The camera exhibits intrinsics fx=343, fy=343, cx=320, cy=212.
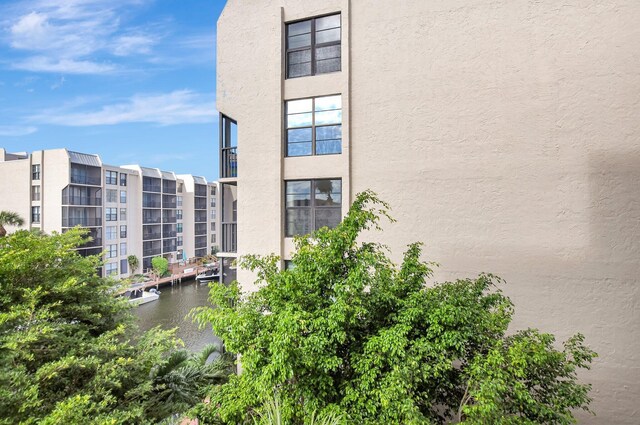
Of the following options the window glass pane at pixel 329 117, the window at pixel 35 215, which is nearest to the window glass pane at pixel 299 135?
the window glass pane at pixel 329 117

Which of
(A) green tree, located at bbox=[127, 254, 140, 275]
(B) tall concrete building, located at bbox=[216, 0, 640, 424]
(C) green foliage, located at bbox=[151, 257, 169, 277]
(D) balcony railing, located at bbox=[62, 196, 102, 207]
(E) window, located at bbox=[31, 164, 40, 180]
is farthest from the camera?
(C) green foliage, located at bbox=[151, 257, 169, 277]

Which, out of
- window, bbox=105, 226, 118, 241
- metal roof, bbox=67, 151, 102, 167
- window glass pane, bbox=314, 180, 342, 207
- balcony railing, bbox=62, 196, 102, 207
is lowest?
window, bbox=105, 226, 118, 241

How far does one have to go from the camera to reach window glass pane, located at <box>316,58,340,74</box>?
749 centimetres

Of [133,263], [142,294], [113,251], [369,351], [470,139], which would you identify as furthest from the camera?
[133,263]

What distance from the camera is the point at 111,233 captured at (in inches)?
1398

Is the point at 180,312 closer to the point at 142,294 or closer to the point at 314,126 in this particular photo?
the point at 142,294

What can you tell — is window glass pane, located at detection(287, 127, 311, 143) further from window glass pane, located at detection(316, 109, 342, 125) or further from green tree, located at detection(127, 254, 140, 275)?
green tree, located at detection(127, 254, 140, 275)

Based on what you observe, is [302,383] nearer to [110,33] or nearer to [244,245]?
[244,245]

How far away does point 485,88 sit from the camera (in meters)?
6.55

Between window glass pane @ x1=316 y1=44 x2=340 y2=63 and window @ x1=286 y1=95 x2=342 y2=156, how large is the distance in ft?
2.95

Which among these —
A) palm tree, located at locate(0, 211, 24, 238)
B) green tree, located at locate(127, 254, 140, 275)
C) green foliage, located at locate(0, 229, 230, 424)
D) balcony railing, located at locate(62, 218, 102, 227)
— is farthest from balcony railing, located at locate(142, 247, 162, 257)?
green foliage, located at locate(0, 229, 230, 424)

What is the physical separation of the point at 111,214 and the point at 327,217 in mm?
35498

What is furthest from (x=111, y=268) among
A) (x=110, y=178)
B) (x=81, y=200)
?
(x=110, y=178)

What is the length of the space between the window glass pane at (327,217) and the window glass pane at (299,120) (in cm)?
194
